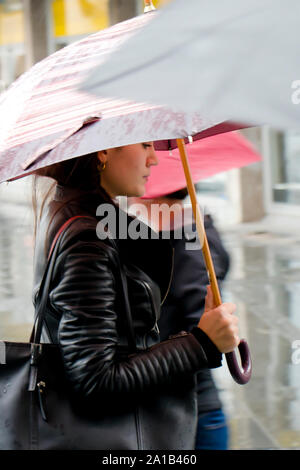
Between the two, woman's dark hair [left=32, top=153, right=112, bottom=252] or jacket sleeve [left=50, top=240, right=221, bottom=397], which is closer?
jacket sleeve [left=50, top=240, right=221, bottom=397]

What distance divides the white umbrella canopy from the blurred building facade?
10031mm

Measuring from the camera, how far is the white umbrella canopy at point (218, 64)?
1341 mm

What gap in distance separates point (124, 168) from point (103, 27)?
44.8 feet

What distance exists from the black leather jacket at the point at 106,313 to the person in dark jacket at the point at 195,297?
0.40 m

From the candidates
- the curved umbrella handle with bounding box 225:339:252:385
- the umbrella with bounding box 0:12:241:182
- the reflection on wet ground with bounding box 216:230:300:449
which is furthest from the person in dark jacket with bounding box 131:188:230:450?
the reflection on wet ground with bounding box 216:230:300:449

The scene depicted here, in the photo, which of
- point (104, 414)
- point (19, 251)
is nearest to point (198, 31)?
point (104, 414)

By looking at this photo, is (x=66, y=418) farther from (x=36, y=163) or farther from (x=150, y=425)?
(x=36, y=163)

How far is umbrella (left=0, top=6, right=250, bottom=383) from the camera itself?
166cm

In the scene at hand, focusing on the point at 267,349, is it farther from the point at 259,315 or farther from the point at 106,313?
the point at 106,313

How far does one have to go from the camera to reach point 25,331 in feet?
21.2

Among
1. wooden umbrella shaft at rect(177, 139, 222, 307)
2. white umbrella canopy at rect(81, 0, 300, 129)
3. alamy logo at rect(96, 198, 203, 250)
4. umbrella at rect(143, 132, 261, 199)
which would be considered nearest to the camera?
white umbrella canopy at rect(81, 0, 300, 129)

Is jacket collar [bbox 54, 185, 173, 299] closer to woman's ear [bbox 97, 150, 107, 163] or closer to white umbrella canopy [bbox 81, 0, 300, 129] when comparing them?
woman's ear [bbox 97, 150, 107, 163]

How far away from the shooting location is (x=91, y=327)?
1.70 meters
